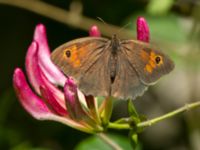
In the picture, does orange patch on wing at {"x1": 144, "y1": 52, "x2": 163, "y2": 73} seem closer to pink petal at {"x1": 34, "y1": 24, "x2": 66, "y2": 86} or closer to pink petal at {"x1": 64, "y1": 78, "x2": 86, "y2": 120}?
pink petal at {"x1": 64, "y1": 78, "x2": 86, "y2": 120}

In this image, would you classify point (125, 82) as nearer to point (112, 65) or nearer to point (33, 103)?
point (112, 65)

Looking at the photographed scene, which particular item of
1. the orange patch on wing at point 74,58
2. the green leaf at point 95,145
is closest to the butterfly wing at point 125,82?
the orange patch on wing at point 74,58

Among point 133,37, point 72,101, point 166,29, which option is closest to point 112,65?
point 72,101

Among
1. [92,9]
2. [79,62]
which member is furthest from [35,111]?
[92,9]

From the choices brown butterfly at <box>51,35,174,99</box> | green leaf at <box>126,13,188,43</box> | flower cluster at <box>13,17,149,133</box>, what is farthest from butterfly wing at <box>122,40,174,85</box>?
green leaf at <box>126,13,188,43</box>

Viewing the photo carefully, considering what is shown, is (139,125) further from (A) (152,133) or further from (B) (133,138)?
(A) (152,133)
